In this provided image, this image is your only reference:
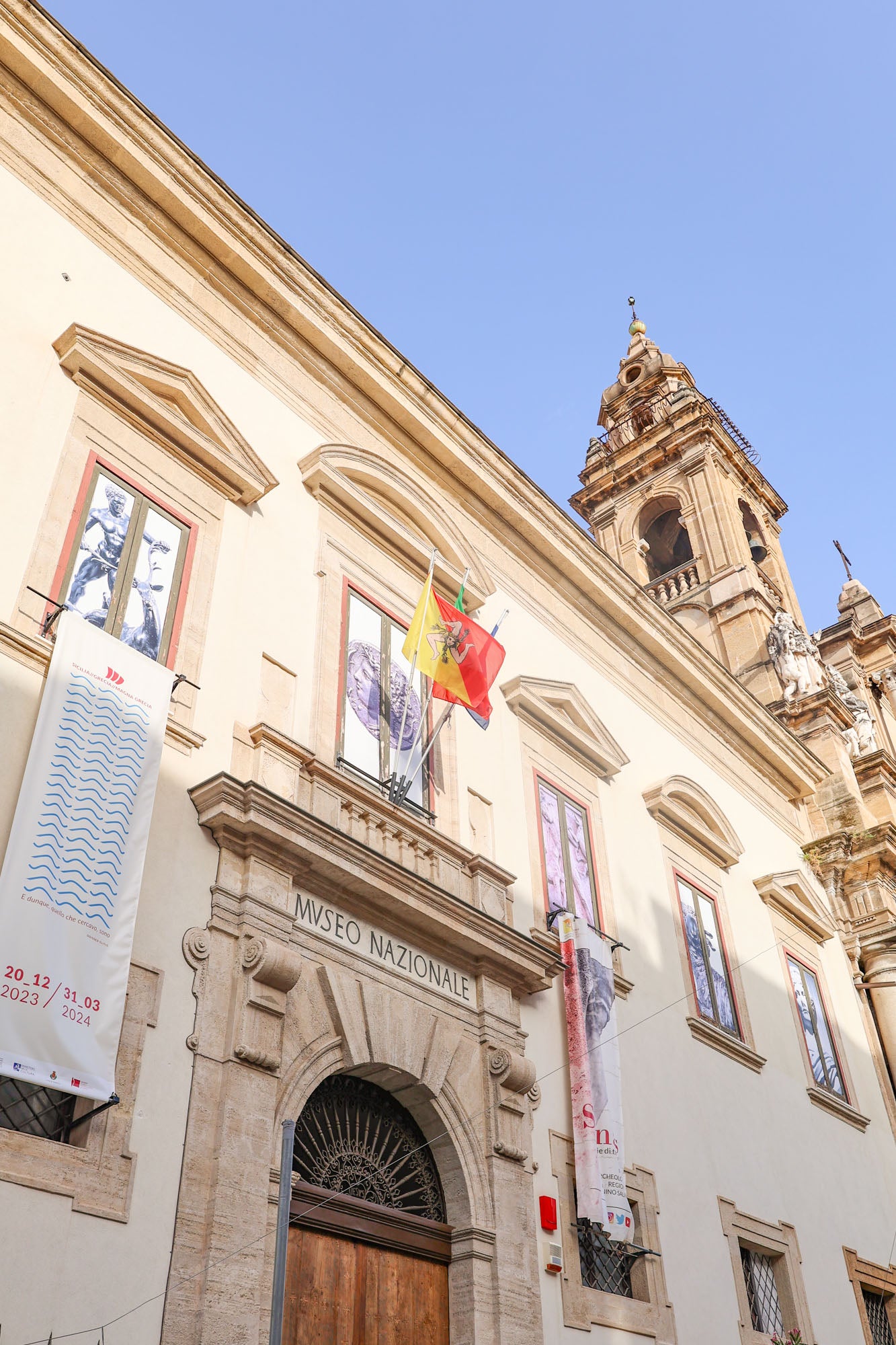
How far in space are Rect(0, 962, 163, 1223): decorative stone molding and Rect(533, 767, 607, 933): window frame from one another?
5221 millimetres

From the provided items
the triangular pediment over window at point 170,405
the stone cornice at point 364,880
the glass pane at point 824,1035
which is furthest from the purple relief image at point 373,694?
the glass pane at point 824,1035

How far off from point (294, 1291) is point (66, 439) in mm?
6114

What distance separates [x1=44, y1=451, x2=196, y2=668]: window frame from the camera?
8828 mm

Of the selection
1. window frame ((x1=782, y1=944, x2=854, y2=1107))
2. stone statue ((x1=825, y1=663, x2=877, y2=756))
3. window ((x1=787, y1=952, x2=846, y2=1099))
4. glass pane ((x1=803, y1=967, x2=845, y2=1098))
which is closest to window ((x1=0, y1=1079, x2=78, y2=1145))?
window frame ((x1=782, y1=944, x2=854, y2=1107))

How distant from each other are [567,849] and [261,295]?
252 inches

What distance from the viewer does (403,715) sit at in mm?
11250

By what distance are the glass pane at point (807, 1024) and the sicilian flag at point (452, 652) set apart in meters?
7.25

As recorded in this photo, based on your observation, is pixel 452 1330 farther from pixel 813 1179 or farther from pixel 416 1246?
pixel 813 1179

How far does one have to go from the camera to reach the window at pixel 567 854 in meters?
12.4

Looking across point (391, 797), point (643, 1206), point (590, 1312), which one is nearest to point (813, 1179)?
point (643, 1206)

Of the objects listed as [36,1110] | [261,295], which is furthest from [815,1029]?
[36,1110]

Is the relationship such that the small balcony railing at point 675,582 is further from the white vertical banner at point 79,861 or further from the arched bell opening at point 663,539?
the white vertical banner at point 79,861

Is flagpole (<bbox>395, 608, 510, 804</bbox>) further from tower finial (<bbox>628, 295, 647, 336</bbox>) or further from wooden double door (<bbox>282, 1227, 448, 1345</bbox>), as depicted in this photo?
tower finial (<bbox>628, 295, 647, 336</bbox>)

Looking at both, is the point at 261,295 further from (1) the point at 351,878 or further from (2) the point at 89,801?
(2) the point at 89,801
